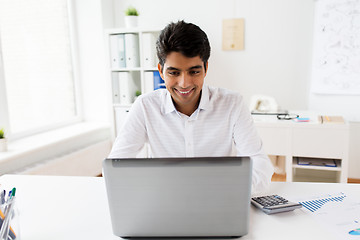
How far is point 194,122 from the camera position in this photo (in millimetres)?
1458

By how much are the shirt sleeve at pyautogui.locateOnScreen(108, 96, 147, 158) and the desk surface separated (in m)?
0.17

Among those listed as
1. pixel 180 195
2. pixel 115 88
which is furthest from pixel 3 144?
pixel 180 195

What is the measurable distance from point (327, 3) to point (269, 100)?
961 mm

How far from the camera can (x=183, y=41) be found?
4.04 feet

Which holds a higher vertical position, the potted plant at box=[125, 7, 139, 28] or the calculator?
the potted plant at box=[125, 7, 139, 28]

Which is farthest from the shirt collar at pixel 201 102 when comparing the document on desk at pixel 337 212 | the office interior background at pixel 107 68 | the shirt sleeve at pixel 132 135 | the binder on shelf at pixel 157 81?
the binder on shelf at pixel 157 81

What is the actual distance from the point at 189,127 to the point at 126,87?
182 centimetres

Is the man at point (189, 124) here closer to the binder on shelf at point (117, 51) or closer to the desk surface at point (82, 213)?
the desk surface at point (82, 213)

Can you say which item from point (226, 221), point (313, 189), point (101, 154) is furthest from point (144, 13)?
point (226, 221)

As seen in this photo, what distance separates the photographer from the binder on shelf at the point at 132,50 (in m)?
3.02

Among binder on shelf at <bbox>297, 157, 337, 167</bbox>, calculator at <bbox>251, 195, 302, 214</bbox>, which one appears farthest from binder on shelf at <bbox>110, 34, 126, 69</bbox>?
calculator at <bbox>251, 195, 302, 214</bbox>

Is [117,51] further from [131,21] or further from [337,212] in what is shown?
[337,212]

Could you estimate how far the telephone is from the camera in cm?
295

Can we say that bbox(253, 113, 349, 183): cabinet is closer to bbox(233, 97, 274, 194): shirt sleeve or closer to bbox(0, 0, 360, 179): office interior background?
bbox(0, 0, 360, 179): office interior background
